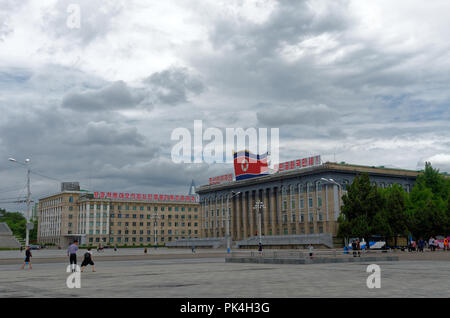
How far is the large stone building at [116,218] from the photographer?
13950 centimetres

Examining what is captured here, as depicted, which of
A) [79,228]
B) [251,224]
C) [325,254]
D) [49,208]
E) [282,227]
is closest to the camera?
[325,254]

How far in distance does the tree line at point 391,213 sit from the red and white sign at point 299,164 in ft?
65.4

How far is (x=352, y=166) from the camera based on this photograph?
9019 centimetres

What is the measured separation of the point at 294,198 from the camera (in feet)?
316

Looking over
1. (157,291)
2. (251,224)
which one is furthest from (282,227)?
(157,291)

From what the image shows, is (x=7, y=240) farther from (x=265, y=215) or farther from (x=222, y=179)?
(x=265, y=215)

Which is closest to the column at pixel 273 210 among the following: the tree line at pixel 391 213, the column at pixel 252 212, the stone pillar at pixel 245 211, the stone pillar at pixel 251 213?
the column at pixel 252 212

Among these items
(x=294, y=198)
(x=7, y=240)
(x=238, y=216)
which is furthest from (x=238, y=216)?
(x=7, y=240)

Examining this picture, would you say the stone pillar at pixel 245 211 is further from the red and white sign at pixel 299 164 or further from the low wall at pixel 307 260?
the low wall at pixel 307 260

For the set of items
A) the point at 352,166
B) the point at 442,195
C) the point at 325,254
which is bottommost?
the point at 325,254

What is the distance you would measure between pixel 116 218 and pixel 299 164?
2896 inches

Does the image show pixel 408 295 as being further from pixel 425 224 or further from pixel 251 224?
pixel 251 224

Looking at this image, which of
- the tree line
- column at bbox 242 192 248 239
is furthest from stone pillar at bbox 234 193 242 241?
the tree line
